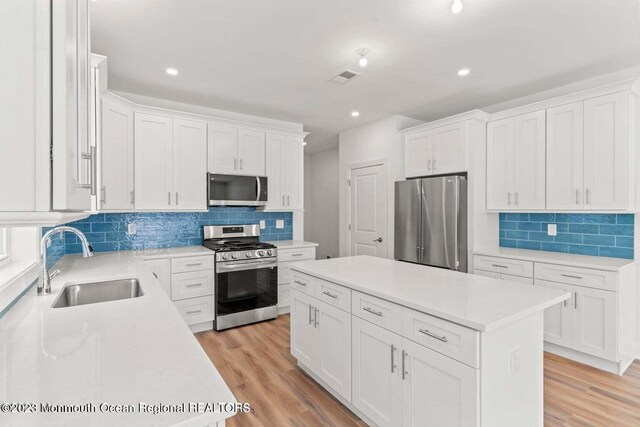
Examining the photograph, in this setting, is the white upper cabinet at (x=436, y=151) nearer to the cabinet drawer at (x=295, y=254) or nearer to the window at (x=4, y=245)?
the cabinet drawer at (x=295, y=254)

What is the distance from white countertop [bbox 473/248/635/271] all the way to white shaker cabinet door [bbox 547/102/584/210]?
1.59 feet

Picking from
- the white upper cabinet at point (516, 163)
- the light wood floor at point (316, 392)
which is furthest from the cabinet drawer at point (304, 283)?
the white upper cabinet at point (516, 163)

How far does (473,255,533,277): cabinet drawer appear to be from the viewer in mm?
3102

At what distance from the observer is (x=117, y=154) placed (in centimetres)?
309

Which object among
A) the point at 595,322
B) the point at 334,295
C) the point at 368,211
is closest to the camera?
the point at 334,295

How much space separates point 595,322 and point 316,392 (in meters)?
2.41

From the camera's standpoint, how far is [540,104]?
10.6ft

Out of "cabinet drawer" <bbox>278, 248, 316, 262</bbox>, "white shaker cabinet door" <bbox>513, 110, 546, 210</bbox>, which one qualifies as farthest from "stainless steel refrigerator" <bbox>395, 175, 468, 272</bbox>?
"cabinet drawer" <bbox>278, 248, 316, 262</bbox>

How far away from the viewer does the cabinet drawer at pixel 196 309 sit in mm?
3414

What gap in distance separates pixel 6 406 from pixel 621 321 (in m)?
3.74

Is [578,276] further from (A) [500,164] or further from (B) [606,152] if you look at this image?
(A) [500,164]

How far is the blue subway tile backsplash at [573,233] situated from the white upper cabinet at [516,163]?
37 cm

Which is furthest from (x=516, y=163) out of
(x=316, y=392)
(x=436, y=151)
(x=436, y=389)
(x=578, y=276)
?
(x=316, y=392)

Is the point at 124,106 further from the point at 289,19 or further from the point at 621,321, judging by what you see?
the point at 621,321
